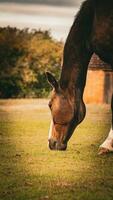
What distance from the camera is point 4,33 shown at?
69000 millimetres

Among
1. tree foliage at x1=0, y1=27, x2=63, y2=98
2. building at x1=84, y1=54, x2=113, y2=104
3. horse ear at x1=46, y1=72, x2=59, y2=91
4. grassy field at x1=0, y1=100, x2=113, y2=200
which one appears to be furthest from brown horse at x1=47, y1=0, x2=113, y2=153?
tree foliage at x1=0, y1=27, x2=63, y2=98

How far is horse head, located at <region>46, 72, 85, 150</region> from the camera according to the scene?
11.2 metres

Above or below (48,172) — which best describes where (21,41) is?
below

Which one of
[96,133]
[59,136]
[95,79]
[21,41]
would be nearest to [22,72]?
[21,41]

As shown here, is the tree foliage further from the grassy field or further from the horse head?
the horse head

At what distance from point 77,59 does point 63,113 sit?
1.00 m

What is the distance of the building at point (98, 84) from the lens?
52.4m

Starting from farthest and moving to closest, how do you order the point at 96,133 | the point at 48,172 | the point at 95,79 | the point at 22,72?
the point at 22,72 → the point at 95,79 → the point at 96,133 → the point at 48,172

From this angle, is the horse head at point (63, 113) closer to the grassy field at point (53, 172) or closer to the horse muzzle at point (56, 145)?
the horse muzzle at point (56, 145)

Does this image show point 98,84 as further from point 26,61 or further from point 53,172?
point 53,172

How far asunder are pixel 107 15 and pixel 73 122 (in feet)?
6.53

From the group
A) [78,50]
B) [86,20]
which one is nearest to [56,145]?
[78,50]

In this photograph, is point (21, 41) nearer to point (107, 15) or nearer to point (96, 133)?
point (96, 133)

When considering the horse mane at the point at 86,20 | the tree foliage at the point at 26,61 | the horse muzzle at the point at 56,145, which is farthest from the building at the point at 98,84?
the horse mane at the point at 86,20
